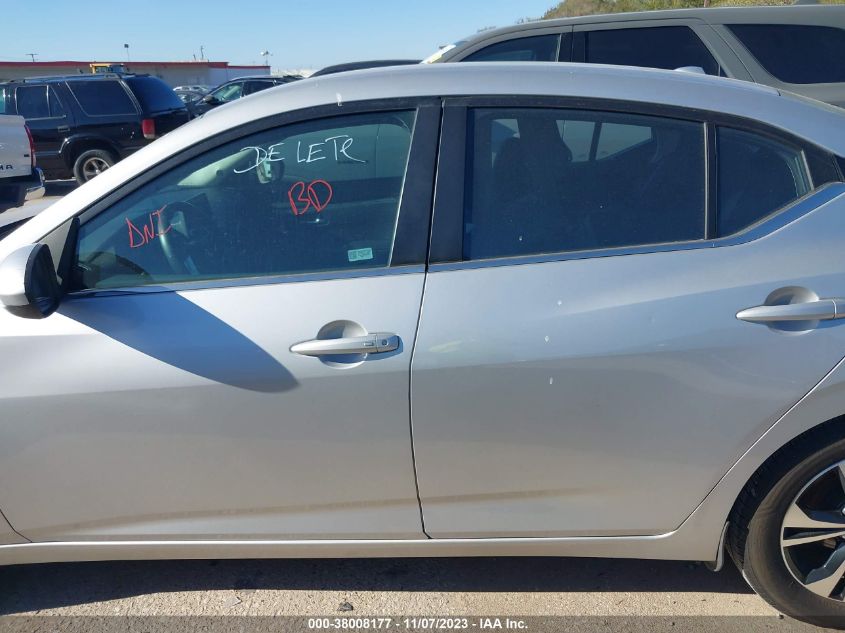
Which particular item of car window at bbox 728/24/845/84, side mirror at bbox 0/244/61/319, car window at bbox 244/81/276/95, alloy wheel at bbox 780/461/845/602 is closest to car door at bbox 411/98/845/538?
alloy wheel at bbox 780/461/845/602

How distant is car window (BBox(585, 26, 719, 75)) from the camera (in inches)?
198

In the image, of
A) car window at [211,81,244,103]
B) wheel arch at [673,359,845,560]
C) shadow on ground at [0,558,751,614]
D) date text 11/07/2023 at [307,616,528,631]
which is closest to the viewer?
wheel arch at [673,359,845,560]

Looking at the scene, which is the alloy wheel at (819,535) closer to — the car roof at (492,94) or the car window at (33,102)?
the car roof at (492,94)

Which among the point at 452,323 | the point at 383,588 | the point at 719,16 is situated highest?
the point at 719,16

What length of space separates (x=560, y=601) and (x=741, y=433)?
88cm

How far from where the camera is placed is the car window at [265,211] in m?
2.05

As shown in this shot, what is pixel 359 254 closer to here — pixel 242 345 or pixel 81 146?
pixel 242 345

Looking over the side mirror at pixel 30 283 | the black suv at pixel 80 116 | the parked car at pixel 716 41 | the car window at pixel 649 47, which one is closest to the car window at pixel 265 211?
the side mirror at pixel 30 283

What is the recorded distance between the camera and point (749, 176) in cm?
203

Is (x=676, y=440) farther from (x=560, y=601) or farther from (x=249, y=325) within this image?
(x=249, y=325)

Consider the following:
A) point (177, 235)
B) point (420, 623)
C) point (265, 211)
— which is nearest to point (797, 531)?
point (420, 623)

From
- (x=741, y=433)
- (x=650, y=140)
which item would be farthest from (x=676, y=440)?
(x=650, y=140)

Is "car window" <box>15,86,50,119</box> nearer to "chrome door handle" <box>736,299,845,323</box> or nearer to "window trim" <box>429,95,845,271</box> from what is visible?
"window trim" <box>429,95,845,271</box>

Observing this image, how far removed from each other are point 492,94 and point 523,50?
3.36 metres
